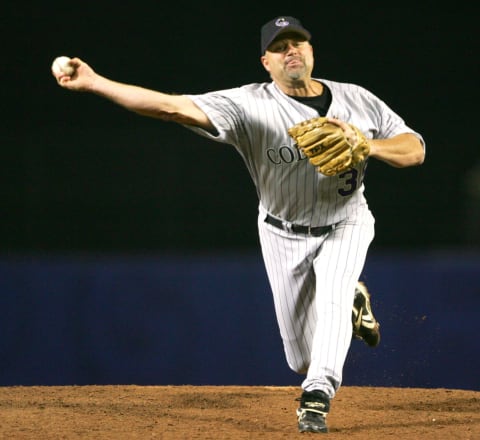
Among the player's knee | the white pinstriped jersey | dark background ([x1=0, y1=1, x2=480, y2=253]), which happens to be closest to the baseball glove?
the white pinstriped jersey

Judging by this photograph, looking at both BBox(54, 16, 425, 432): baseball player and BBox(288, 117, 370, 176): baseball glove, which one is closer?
BBox(288, 117, 370, 176): baseball glove

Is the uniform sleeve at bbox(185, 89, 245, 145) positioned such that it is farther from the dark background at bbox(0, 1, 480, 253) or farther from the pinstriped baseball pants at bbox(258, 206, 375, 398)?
the dark background at bbox(0, 1, 480, 253)

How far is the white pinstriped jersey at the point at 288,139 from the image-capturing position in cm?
424

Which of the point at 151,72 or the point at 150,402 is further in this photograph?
the point at 151,72

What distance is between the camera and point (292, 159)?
4.31 m

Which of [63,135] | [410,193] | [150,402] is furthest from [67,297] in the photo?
[410,193]

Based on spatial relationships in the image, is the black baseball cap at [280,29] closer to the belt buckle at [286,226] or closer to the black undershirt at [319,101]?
the black undershirt at [319,101]

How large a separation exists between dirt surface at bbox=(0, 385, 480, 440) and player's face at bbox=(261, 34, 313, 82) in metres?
1.50

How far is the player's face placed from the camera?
14.2 ft

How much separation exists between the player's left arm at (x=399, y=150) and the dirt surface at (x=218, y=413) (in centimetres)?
111

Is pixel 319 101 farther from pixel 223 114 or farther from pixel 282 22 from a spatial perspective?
pixel 223 114

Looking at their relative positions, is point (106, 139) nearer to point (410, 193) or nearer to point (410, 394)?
point (410, 193)

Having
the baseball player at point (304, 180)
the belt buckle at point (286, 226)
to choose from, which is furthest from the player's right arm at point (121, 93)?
the belt buckle at point (286, 226)

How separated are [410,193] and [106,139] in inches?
104
